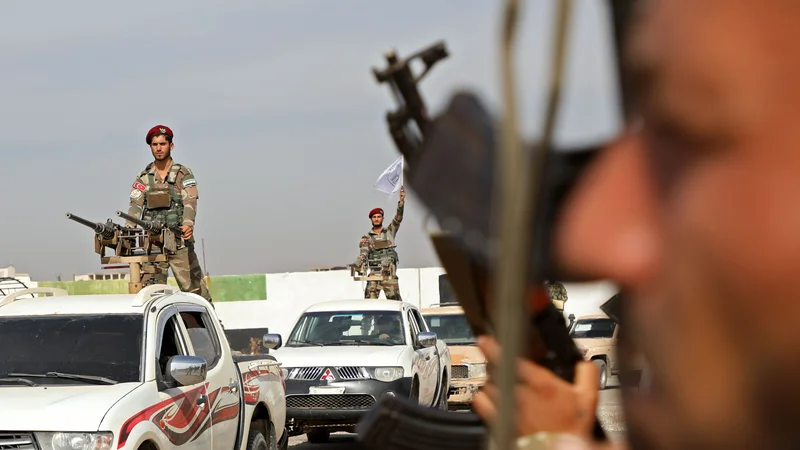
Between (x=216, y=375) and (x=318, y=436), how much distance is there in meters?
5.90

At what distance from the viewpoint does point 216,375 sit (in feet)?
26.1

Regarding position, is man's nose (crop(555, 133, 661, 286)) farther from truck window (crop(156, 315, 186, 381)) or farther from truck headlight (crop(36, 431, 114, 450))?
truck window (crop(156, 315, 186, 381))

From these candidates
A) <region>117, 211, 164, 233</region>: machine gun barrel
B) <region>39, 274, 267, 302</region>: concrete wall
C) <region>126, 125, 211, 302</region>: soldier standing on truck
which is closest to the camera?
<region>117, 211, 164, 233</region>: machine gun barrel

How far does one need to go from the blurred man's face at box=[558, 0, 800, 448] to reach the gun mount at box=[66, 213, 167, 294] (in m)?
11.4

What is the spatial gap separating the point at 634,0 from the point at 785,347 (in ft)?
1.13

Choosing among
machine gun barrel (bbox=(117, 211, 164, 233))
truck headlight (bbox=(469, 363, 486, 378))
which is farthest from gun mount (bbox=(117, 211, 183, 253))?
truck headlight (bbox=(469, 363, 486, 378))

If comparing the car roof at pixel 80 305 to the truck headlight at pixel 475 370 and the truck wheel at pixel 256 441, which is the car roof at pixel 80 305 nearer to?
the truck wheel at pixel 256 441

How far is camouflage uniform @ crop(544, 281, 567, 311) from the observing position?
1170 millimetres

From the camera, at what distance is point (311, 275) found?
28.3 metres

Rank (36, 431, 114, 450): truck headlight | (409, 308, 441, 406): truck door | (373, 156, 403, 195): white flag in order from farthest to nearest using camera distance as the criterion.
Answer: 1. (409, 308, 441, 406): truck door
2. (36, 431, 114, 450): truck headlight
3. (373, 156, 403, 195): white flag

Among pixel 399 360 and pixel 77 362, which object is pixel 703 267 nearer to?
pixel 77 362

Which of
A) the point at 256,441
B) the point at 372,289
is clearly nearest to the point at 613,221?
the point at 256,441

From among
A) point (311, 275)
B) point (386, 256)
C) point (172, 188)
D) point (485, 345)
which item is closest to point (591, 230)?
point (485, 345)

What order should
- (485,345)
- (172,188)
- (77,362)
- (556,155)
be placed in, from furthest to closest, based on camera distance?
(172,188) → (77,362) → (485,345) → (556,155)
